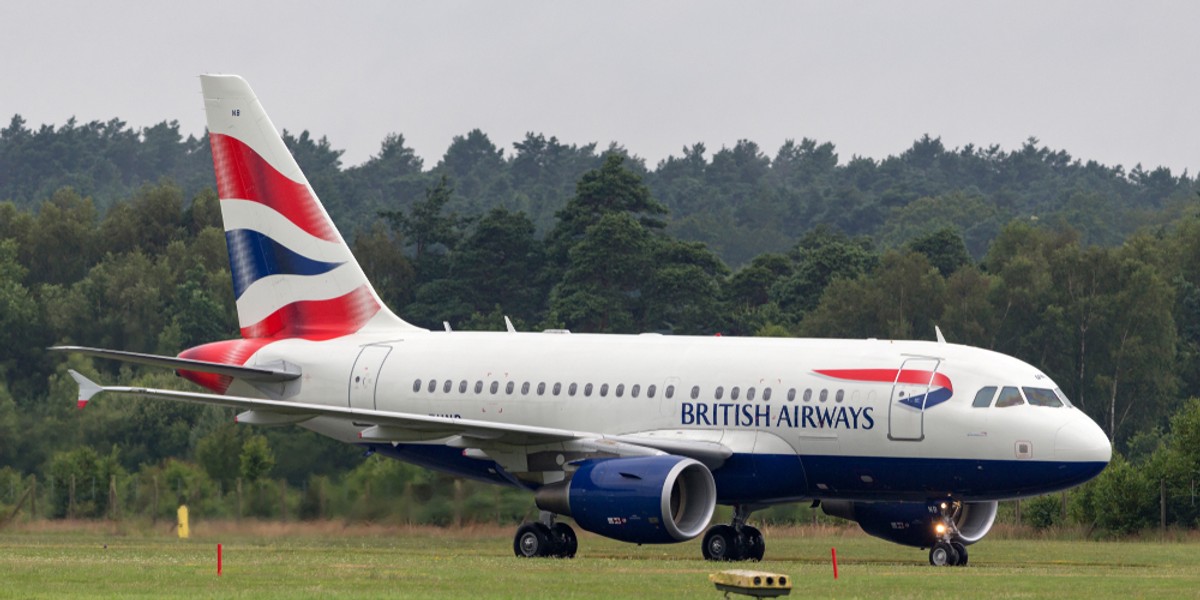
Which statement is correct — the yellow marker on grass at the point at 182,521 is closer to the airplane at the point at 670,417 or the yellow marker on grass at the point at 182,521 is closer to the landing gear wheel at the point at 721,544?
the airplane at the point at 670,417

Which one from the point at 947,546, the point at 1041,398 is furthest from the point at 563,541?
the point at 1041,398

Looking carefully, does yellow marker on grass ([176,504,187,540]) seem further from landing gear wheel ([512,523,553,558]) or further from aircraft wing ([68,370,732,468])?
landing gear wheel ([512,523,553,558])

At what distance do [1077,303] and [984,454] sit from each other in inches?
2549

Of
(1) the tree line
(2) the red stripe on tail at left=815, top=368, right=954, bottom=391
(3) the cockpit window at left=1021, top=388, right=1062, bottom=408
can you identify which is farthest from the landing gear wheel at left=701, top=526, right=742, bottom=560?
(1) the tree line

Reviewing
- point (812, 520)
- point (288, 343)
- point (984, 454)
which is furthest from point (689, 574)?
point (812, 520)

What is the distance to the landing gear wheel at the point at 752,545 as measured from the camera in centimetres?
3750

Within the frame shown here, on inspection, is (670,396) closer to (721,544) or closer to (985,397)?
(721,544)

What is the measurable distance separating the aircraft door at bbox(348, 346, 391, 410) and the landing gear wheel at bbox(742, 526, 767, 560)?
26.8 feet

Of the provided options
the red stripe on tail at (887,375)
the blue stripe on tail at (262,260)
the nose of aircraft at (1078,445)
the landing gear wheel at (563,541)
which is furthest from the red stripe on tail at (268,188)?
the nose of aircraft at (1078,445)

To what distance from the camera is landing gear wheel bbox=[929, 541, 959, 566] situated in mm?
35688

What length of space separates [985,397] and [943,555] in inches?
108

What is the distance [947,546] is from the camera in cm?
3588

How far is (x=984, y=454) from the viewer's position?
3538cm

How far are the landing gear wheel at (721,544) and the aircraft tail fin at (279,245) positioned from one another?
30.2 feet
